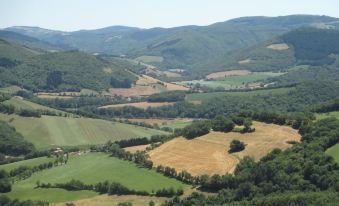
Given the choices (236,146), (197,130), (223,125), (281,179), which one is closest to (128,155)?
(197,130)

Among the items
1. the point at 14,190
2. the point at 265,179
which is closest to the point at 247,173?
the point at 265,179

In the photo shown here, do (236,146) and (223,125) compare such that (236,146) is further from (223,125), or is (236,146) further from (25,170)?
(25,170)

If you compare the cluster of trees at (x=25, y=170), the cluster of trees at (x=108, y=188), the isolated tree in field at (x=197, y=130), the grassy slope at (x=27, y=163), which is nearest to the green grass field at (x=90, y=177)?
the cluster of trees at (x=108, y=188)

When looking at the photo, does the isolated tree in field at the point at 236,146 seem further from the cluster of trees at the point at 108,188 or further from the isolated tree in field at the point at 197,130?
the cluster of trees at the point at 108,188

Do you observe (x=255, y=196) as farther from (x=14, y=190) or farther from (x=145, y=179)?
(x=14, y=190)

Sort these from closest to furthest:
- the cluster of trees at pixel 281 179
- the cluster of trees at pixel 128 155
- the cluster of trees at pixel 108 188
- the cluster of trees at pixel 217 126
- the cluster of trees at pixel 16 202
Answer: the cluster of trees at pixel 281 179
the cluster of trees at pixel 16 202
the cluster of trees at pixel 108 188
the cluster of trees at pixel 128 155
the cluster of trees at pixel 217 126
